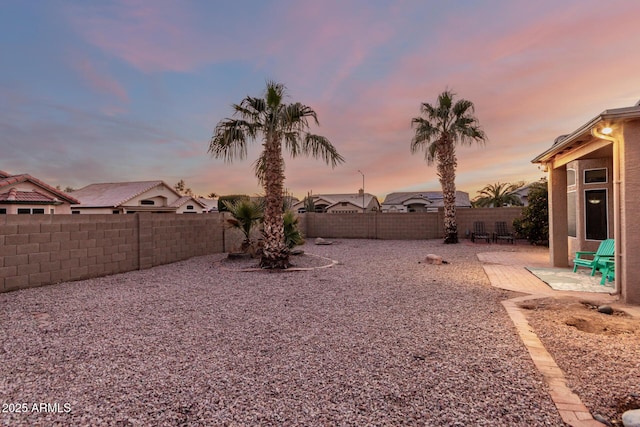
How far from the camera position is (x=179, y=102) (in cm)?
1305

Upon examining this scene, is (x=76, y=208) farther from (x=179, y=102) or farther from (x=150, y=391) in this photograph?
(x=150, y=391)

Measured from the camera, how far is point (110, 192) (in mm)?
30453

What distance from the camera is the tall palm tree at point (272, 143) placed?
9078 millimetres

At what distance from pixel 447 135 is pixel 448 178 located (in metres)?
2.18

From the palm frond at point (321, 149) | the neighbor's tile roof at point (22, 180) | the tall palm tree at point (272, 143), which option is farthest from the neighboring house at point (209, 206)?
the palm frond at point (321, 149)

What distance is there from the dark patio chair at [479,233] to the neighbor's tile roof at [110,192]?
2775 cm

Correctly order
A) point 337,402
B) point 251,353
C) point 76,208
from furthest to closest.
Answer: point 76,208 < point 251,353 < point 337,402

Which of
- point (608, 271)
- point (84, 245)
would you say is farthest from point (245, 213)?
point (608, 271)

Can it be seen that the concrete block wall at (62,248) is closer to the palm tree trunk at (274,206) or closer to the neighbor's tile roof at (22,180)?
the palm tree trunk at (274,206)

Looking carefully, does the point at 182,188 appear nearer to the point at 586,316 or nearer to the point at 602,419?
the point at 586,316

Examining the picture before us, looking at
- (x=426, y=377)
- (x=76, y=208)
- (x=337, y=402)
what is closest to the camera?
(x=337, y=402)

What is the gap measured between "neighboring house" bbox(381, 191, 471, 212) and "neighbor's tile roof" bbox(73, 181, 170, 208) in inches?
1171

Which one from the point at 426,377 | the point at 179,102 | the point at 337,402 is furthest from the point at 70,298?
the point at 179,102

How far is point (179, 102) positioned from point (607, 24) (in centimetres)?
1438
